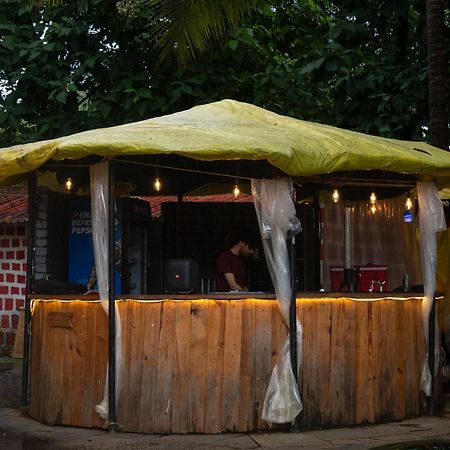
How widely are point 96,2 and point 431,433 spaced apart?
858 centimetres

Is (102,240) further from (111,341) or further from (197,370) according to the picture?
(197,370)

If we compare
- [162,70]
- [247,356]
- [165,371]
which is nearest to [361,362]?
[247,356]

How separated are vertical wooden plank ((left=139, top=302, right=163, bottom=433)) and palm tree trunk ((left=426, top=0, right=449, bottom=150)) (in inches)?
180

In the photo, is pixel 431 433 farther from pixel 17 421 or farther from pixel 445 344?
pixel 17 421

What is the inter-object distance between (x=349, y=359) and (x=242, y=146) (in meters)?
2.57

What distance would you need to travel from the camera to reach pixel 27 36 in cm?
1430

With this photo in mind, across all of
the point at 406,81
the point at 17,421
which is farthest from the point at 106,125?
the point at 17,421

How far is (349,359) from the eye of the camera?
8.92 m

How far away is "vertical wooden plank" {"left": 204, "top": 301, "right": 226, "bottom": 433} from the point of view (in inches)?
333

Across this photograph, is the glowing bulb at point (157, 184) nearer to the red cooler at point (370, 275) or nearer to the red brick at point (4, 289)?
the red cooler at point (370, 275)

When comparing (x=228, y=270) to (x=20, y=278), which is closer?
(x=228, y=270)

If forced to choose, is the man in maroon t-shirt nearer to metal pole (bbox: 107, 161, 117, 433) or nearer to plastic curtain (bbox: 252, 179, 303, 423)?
plastic curtain (bbox: 252, 179, 303, 423)

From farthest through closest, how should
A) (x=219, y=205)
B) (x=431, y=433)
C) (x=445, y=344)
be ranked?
1. (x=219, y=205)
2. (x=445, y=344)
3. (x=431, y=433)

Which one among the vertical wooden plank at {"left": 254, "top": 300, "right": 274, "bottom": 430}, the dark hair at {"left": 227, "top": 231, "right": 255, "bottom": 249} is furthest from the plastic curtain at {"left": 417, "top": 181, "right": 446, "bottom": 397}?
the dark hair at {"left": 227, "top": 231, "right": 255, "bottom": 249}
